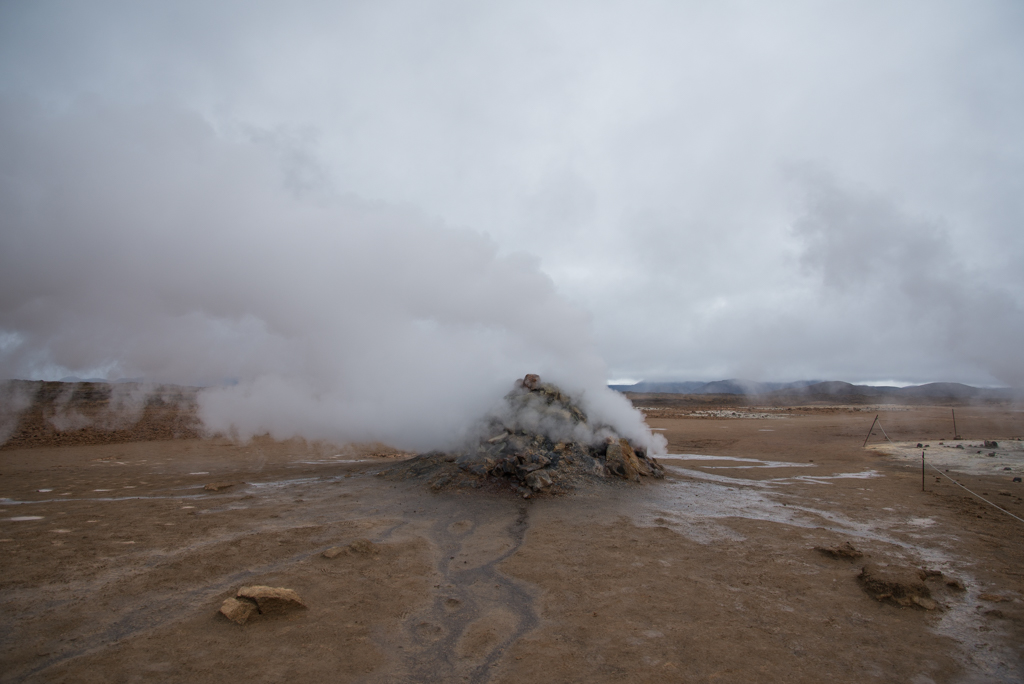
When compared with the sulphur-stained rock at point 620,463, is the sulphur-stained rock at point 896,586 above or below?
below

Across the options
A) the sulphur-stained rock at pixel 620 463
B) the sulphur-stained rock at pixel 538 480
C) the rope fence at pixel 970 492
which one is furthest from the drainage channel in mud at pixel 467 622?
the rope fence at pixel 970 492

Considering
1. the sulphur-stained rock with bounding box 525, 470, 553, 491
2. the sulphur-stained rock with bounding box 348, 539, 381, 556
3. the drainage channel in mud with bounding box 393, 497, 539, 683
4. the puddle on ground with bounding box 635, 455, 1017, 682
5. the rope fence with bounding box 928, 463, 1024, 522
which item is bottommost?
the drainage channel in mud with bounding box 393, 497, 539, 683

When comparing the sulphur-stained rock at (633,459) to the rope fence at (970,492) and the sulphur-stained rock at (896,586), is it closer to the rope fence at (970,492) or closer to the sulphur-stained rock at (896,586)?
the sulphur-stained rock at (896,586)

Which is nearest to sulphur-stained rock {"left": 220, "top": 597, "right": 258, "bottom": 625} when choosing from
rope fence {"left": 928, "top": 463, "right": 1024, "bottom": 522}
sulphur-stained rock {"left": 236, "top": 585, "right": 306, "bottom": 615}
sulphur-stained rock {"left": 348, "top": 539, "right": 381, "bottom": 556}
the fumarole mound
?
sulphur-stained rock {"left": 236, "top": 585, "right": 306, "bottom": 615}

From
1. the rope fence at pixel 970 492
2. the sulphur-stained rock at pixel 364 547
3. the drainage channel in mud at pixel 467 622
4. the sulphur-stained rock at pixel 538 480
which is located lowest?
the drainage channel in mud at pixel 467 622

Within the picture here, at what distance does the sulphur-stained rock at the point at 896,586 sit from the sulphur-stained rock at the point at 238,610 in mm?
8548

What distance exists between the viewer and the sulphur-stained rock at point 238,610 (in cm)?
541

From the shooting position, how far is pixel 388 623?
558cm

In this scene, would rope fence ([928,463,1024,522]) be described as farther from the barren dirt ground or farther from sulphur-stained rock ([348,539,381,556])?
sulphur-stained rock ([348,539,381,556])

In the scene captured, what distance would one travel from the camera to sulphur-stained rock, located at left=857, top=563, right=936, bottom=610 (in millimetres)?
6000

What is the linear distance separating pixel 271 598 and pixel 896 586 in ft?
28.3

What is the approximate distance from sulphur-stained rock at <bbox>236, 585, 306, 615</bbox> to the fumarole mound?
682 cm

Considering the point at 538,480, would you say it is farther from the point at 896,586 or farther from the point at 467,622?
the point at 896,586

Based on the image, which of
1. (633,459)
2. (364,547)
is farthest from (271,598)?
(633,459)
